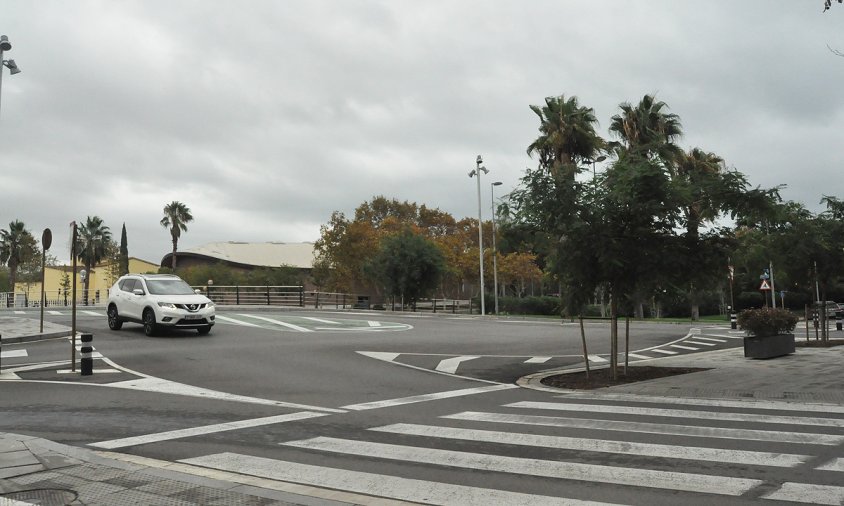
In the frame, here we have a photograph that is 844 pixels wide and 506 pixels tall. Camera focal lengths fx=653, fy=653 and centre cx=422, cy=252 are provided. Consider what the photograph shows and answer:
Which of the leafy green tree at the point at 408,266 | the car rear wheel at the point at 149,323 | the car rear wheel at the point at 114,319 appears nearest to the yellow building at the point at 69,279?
the leafy green tree at the point at 408,266

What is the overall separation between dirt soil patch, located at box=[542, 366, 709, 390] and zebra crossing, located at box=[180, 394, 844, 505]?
10.1 ft

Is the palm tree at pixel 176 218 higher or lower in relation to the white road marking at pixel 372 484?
higher

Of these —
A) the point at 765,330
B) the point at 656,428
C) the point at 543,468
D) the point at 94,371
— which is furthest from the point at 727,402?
the point at 94,371

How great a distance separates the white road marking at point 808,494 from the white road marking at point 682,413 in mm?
3100

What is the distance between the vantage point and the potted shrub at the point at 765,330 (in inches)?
620

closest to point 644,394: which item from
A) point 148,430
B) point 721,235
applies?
point 721,235

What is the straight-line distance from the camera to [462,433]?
25.8 feet

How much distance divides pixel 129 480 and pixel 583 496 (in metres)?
3.92

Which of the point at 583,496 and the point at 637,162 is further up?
the point at 637,162

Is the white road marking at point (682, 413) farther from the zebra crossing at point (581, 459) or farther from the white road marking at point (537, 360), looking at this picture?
the white road marking at point (537, 360)

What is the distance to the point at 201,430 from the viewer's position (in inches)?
318

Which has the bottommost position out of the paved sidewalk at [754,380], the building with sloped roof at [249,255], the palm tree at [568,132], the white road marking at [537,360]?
the white road marking at [537,360]

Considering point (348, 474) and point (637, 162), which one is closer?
point (348, 474)

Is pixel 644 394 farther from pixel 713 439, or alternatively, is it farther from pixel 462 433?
pixel 462 433
